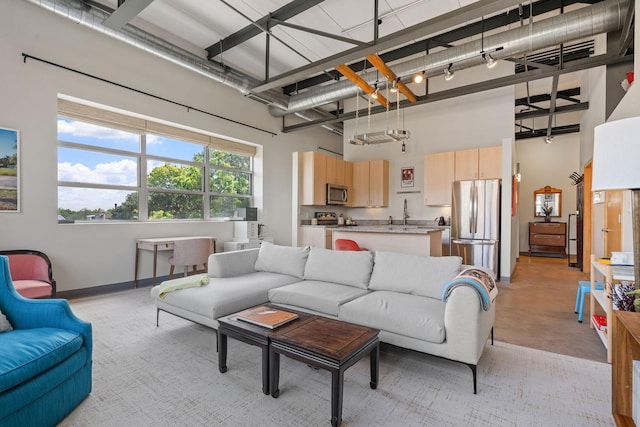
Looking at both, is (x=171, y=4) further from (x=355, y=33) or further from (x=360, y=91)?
(x=360, y=91)

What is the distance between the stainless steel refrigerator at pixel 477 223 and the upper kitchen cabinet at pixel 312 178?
2.75 meters

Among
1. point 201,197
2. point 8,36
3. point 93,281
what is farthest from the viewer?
point 201,197

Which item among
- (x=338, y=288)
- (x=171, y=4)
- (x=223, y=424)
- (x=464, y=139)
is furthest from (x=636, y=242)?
(x=171, y=4)

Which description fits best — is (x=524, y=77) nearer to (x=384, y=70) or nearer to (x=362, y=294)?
(x=384, y=70)

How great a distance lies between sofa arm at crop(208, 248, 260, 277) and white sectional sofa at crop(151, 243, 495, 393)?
11 mm

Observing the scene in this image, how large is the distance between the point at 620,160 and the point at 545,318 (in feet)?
8.48

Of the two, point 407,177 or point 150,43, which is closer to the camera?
point 150,43

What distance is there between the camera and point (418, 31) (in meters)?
3.22

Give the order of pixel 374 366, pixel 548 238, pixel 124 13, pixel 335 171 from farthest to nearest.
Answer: pixel 548 238 < pixel 335 171 < pixel 124 13 < pixel 374 366

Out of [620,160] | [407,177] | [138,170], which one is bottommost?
[620,160]

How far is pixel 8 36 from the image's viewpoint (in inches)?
144

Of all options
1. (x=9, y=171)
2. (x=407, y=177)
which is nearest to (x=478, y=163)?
(x=407, y=177)

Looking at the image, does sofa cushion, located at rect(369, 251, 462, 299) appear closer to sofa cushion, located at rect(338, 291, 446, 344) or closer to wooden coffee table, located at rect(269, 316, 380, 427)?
sofa cushion, located at rect(338, 291, 446, 344)

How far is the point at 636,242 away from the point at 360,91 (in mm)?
4409
